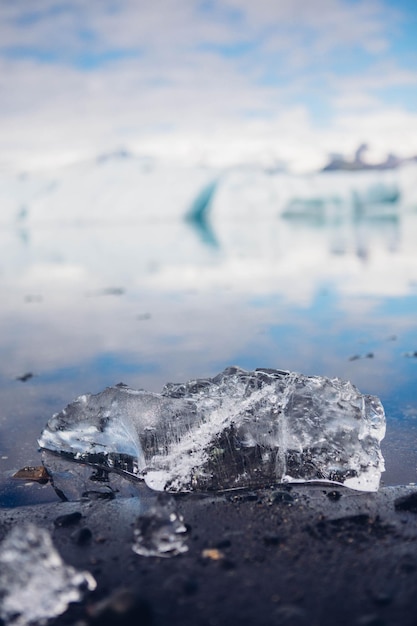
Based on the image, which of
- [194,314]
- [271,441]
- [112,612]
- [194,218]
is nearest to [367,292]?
[194,314]

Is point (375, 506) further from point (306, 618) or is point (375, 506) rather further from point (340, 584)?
point (306, 618)

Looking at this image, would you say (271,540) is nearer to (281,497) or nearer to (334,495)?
(281,497)

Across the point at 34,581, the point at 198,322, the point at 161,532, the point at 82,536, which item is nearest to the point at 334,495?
the point at 161,532

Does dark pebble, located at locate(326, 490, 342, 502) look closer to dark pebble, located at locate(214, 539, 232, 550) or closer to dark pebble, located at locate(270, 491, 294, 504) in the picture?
dark pebble, located at locate(270, 491, 294, 504)

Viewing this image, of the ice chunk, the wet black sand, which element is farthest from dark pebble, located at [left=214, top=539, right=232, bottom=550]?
the ice chunk

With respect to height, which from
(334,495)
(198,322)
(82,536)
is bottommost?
(198,322)
